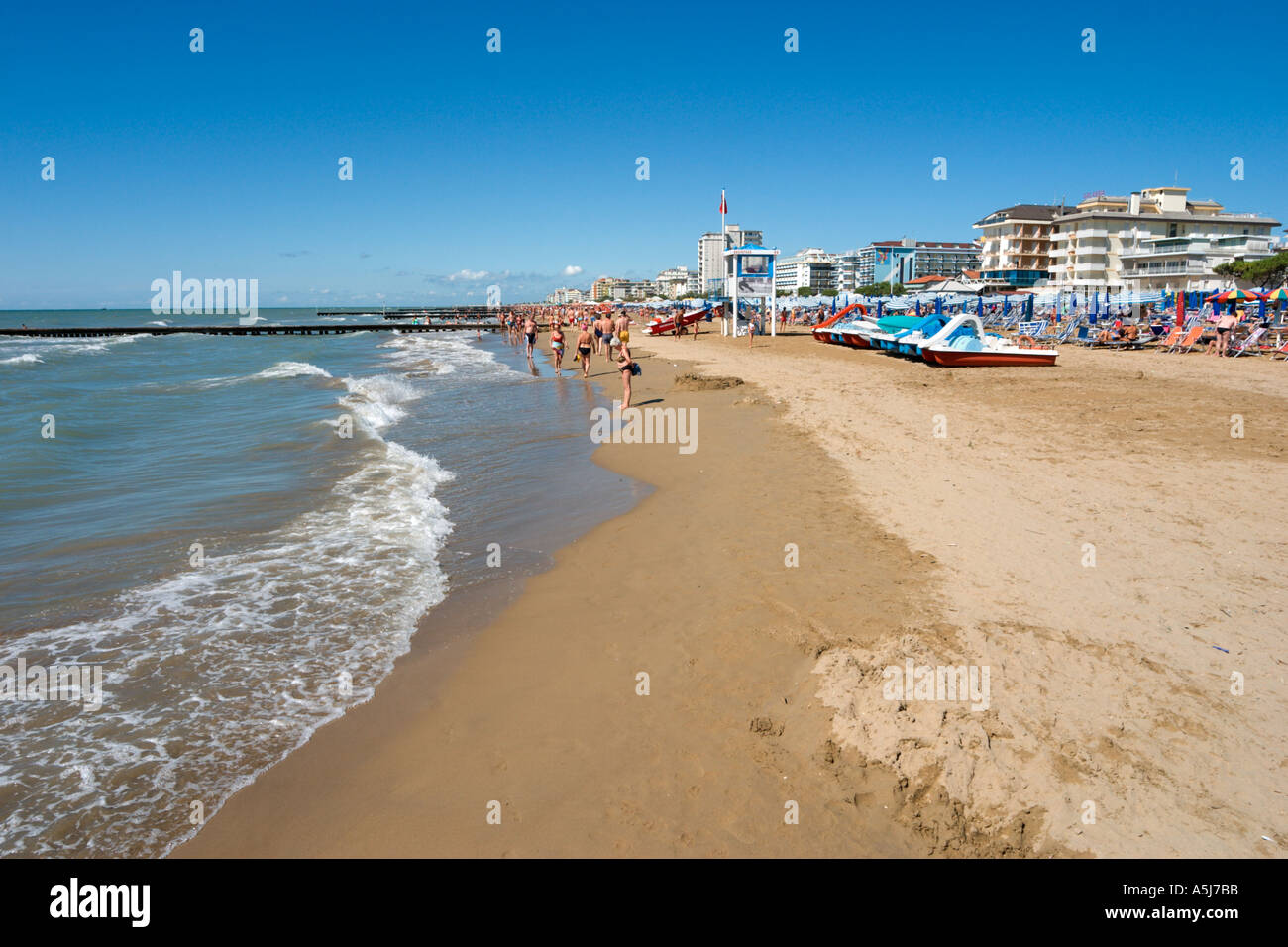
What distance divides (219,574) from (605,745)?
13.8 ft

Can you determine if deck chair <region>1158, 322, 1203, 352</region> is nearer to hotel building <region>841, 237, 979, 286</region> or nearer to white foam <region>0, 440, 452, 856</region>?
white foam <region>0, 440, 452, 856</region>

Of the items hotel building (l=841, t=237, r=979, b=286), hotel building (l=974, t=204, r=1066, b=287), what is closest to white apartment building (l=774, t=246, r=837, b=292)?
hotel building (l=841, t=237, r=979, b=286)

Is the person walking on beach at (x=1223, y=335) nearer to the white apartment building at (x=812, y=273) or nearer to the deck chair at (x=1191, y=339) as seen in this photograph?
the deck chair at (x=1191, y=339)

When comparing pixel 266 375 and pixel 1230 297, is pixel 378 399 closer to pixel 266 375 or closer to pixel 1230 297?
pixel 266 375

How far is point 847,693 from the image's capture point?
11.7ft

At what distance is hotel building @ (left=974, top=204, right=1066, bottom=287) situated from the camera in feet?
269

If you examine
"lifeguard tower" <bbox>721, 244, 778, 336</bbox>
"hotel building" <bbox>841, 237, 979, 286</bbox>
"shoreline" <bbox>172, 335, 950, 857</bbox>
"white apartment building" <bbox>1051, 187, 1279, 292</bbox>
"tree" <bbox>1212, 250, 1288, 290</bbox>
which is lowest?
"shoreline" <bbox>172, 335, 950, 857</bbox>

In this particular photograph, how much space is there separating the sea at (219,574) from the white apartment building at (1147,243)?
72976 millimetres

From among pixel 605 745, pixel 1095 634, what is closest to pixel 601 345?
pixel 1095 634

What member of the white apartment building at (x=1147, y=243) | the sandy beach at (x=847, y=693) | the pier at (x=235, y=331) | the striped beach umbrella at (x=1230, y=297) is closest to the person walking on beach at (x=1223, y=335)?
the striped beach umbrella at (x=1230, y=297)

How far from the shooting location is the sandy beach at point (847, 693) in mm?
2809

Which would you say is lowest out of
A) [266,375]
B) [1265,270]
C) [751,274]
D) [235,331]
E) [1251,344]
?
[266,375]

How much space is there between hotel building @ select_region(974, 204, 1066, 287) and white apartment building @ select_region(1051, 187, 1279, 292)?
4.29 meters
